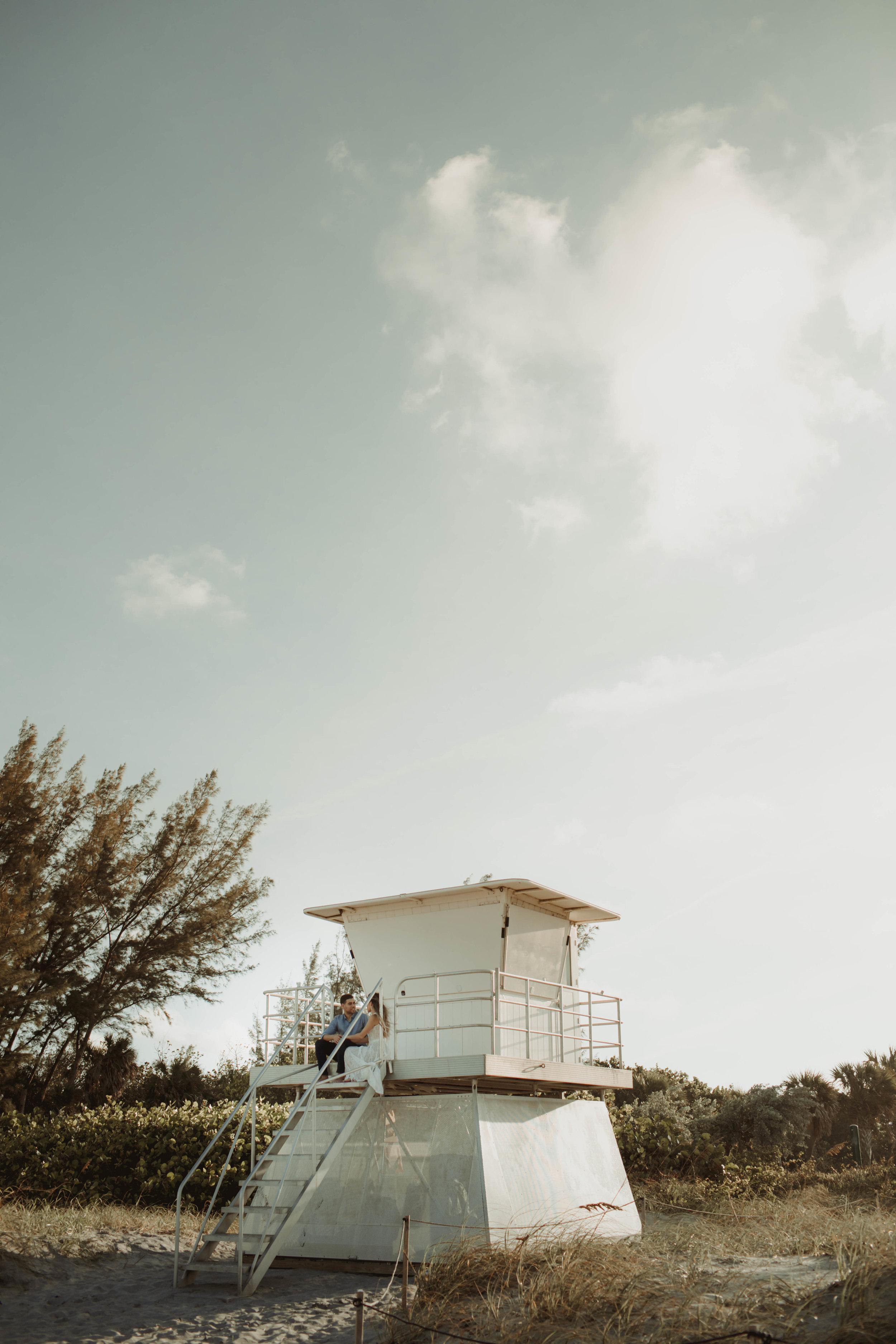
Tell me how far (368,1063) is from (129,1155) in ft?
29.5

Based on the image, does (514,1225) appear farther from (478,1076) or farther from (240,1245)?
(240,1245)

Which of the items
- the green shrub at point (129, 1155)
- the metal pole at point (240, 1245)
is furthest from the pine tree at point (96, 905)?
the metal pole at point (240, 1245)

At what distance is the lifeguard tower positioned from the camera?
42.8 ft

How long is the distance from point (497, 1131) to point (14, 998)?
14.3 m

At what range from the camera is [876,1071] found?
2552cm

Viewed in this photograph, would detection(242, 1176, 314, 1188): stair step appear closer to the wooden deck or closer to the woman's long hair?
the wooden deck

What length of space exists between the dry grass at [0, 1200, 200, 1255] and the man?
4134 mm

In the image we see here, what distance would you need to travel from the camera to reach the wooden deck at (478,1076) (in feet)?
43.7

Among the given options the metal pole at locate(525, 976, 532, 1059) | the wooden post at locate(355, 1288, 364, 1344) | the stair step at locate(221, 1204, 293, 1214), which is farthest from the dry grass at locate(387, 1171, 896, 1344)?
the metal pole at locate(525, 976, 532, 1059)

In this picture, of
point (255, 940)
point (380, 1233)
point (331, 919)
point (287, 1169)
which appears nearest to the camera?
point (287, 1169)

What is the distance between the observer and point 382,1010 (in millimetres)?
15258

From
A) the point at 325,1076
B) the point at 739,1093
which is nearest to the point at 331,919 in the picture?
the point at 325,1076

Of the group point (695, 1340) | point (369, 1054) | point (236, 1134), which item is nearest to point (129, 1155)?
point (236, 1134)

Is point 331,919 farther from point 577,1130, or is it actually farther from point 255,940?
point 255,940
